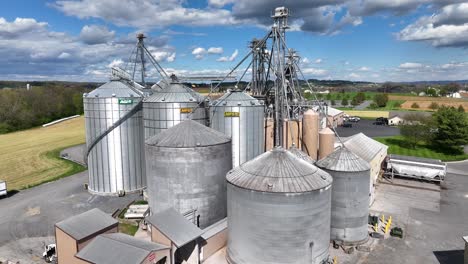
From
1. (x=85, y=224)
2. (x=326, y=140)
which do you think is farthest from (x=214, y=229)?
(x=326, y=140)

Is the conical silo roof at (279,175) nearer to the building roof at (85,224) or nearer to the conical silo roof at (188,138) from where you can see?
the conical silo roof at (188,138)

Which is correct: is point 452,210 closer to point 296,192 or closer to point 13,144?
point 296,192

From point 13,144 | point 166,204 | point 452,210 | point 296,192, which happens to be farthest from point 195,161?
point 13,144

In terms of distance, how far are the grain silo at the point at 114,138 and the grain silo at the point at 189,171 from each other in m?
11.3

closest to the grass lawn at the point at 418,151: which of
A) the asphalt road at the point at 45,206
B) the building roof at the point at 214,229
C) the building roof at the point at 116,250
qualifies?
the building roof at the point at 214,229

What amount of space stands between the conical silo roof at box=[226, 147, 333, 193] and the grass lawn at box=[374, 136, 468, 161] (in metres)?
45.7

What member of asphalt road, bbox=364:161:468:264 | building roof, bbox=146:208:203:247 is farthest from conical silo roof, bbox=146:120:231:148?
asphalt road, bbox=364:161:468:264

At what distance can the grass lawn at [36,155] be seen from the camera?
48250 mm

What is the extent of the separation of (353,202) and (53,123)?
366 feet

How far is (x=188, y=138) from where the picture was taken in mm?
27344

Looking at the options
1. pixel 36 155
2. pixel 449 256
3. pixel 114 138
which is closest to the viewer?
pixel 449 256

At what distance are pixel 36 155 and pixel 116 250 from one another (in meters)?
53.3

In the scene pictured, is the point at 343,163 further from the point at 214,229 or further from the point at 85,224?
the point at 85,224

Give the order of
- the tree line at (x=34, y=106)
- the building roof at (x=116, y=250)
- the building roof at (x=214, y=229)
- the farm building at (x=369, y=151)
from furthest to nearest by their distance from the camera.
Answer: the tree line at (x=34, y=106) < the farm building at (x=369, y=151) < the building roof at (x=214, y=229) < the building roof at (x=116, y=250)
